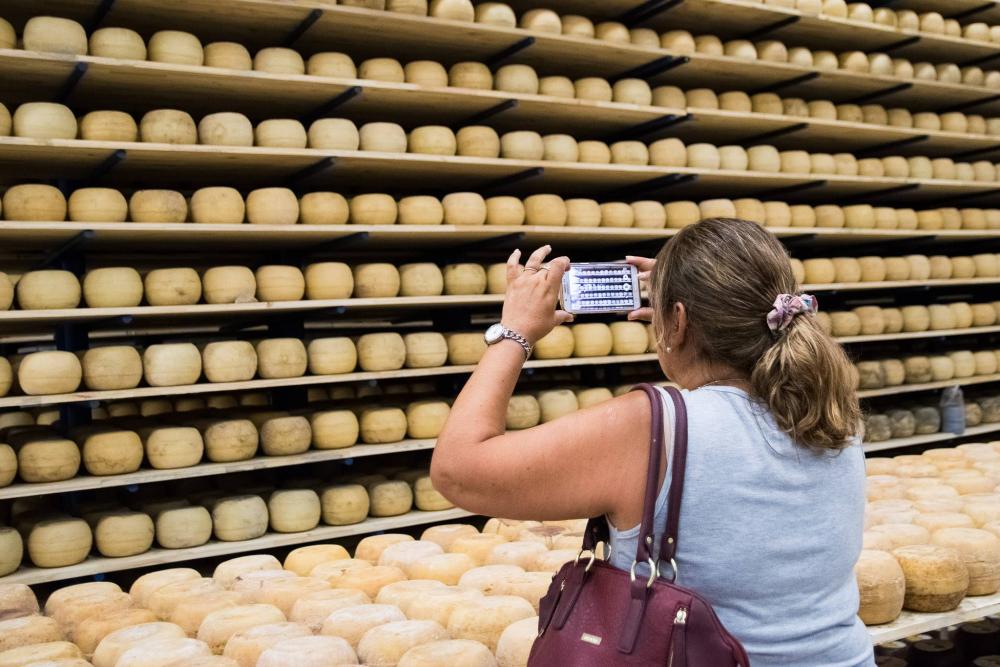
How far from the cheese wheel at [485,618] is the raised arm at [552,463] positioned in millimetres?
543

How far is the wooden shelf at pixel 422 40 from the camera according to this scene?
3.46 meters

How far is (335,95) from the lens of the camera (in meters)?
3.71

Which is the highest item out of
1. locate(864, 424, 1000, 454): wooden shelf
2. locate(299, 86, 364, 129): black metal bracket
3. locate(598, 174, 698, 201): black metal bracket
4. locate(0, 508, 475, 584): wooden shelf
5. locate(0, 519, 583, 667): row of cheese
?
locate(299, 86, 364, 129): black metal bracket

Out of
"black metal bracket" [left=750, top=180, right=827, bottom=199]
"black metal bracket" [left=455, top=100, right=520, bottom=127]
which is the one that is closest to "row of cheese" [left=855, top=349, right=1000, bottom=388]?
"black metal bracket" [left=750, top=180, right=827, bottom=199]

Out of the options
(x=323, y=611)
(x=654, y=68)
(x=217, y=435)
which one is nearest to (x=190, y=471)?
(x=217, y=435)

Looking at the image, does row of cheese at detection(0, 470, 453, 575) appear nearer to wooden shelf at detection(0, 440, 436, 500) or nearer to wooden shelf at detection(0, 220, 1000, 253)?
wooden shelf at detection(0, 440, 436, 500)

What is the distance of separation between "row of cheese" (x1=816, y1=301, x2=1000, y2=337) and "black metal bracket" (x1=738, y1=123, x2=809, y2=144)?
1051 mm

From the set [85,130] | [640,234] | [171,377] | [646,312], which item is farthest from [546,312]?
[640,234]

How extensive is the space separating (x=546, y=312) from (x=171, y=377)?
8.11 feet

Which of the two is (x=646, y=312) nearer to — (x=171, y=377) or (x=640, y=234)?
(x=171, y=377)

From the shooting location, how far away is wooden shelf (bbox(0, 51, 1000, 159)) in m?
3.27

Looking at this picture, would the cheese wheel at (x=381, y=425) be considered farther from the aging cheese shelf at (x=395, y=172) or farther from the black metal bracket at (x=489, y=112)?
the black metal bracket at (x=489, y=112)

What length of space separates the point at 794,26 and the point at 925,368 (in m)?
2.11

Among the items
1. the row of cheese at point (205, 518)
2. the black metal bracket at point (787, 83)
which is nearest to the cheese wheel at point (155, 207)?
the row of cheese at point (205, 518)
